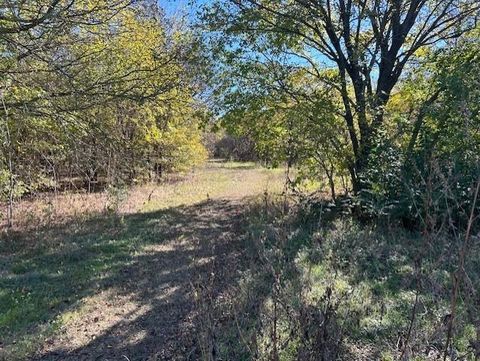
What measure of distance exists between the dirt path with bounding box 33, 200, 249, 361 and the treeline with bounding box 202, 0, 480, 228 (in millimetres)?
2763

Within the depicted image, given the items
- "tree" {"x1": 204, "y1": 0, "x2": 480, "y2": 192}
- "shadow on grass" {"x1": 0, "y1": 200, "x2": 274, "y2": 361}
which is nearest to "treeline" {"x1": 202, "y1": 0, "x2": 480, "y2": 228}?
"tree" {"x1": 204, "y1": 0, "x2": 480, "y2": 192}

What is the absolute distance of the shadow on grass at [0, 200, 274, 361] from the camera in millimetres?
4176

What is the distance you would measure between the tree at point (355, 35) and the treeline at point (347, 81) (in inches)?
0.9

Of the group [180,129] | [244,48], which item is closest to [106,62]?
[244,48]

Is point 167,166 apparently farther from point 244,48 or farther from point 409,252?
point 409,252

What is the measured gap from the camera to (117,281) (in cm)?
601

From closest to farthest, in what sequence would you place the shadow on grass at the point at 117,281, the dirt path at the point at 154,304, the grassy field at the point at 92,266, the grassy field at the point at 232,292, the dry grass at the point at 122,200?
the grassy field at the point at 232,292 → the dirt path at the point at 154,304 → the shadow on grass at the point at 117,281 → the grassy field at the point at 92,266 → the dry grass at the point at 122,200

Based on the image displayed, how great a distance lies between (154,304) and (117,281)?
1104 millimetres

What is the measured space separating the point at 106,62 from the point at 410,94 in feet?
21.5

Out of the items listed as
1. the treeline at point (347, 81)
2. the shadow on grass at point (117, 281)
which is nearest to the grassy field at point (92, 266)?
the shadow on grass at point (117, 281)

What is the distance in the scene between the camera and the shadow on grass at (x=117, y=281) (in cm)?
418

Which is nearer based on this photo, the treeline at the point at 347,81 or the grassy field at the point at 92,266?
the grassy field at the point at 92,266

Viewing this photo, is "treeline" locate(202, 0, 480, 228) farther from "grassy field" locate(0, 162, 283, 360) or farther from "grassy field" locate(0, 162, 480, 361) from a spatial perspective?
"grassy field" locate(0, 162, 283, 360)

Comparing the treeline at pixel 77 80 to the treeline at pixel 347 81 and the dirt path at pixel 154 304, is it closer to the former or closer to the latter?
the treeline at pixel 347 81
